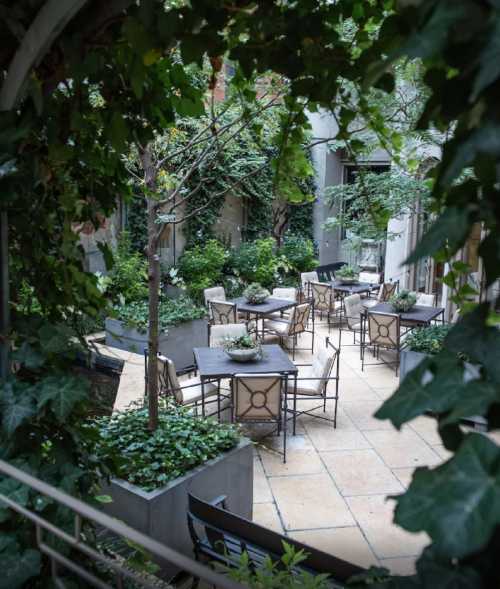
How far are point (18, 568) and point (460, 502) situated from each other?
1.37m

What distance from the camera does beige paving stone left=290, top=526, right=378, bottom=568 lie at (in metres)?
3.66

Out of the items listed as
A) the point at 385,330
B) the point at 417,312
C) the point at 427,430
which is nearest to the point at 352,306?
the point at 417,312

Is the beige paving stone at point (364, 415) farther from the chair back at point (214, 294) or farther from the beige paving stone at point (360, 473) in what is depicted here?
the chair back at point (214, 294)

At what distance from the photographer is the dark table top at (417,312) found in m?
7.37

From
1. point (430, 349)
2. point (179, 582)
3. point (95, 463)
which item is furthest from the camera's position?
point (430, 349)

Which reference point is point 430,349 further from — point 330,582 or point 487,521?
point 487,521

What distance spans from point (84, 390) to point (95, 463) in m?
0.32

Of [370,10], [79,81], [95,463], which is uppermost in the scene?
[370,10]

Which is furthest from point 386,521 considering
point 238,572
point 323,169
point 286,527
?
point 323,169

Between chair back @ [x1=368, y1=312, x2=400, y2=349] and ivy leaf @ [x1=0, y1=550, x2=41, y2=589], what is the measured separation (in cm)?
Answer: 604

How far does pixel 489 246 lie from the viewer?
0.75 meters

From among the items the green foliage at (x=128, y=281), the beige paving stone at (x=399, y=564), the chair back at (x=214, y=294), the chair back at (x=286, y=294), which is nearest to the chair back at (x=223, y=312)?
the chair back at (x=214, y=294)

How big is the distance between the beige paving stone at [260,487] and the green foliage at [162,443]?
30.5 inches

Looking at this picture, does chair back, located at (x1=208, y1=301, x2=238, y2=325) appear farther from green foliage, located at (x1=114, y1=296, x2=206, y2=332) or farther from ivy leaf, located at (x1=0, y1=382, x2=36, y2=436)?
ivy leaf, located at (x1=0, y1=382, x2=36, y2=436)
